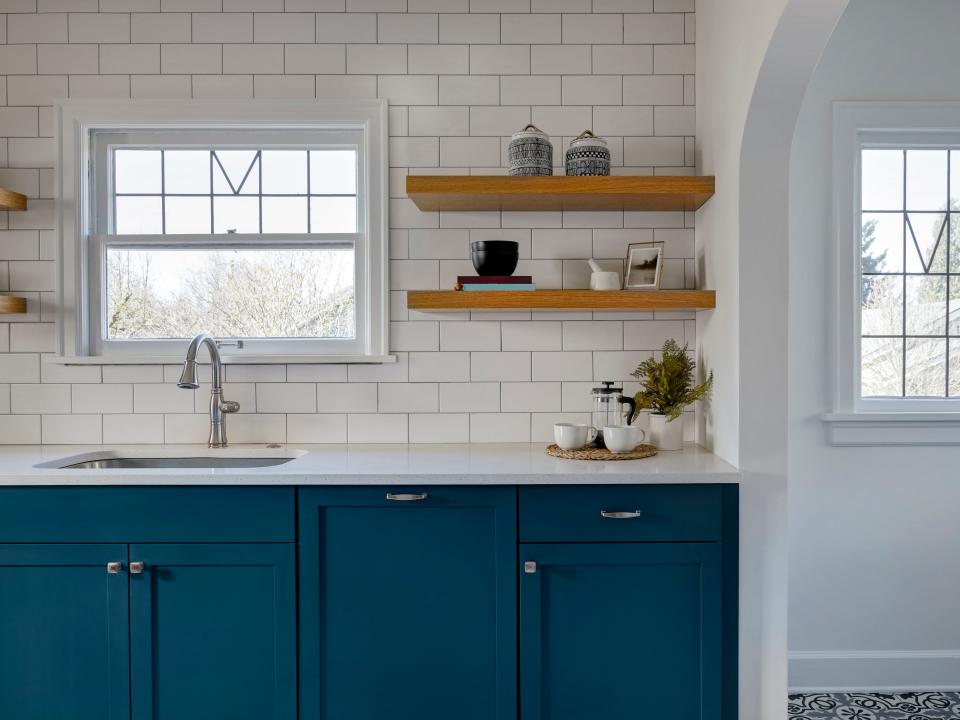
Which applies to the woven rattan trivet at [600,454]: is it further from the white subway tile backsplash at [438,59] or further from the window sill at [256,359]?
the white subway tile backsplash at [438,59]

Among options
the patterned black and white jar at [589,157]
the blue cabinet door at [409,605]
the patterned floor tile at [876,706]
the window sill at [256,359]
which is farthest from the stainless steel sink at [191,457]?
Answer: the patterned floor tile at [876,706]

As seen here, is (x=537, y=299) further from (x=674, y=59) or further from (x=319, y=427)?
(x=674, y=59)

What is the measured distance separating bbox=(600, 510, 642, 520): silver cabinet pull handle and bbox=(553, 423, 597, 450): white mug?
33 centimetres

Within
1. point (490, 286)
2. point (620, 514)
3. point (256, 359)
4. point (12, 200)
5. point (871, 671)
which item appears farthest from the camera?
point (871, 671)

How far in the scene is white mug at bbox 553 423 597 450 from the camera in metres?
2.28

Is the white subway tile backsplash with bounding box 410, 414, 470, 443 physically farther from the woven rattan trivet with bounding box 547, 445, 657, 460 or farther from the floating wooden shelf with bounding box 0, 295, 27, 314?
the floating wooden shelf with bounding box 0, 295, 27, 314

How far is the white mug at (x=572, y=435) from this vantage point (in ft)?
7.48

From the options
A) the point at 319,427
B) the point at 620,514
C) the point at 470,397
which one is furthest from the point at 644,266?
the point at 319,427

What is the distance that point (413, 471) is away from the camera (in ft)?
6.63

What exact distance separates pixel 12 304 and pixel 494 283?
5.63 ft

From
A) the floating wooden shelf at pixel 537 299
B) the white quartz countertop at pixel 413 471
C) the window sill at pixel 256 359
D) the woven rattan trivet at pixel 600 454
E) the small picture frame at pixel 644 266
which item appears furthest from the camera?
the window sill at pixel 256 359

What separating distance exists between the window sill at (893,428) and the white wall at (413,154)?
2.15ft

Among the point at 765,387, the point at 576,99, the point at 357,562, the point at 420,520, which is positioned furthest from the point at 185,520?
the point at 576,99

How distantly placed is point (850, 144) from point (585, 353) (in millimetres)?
1267
